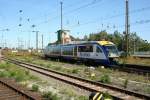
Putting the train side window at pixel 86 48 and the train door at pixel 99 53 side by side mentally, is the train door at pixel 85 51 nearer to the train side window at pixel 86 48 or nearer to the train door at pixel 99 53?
the train side window at pixel 86 48

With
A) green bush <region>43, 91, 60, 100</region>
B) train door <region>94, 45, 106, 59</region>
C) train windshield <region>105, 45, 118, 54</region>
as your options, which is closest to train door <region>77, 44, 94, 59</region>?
train door <region>94, 45, 106, 59</region>

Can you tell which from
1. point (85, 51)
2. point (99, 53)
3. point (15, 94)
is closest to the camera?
point (15, 94)

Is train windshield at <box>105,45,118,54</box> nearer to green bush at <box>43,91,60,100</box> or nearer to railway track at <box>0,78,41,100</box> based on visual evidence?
railway track at <box>0,78,41,100</box>

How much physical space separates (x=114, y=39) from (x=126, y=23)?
83.0m

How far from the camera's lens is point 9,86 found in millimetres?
16031

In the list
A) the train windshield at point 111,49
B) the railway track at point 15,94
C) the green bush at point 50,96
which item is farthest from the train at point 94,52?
the green bush at point 50,96

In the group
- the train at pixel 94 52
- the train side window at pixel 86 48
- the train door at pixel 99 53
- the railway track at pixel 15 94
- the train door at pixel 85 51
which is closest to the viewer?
the railway track at pixel 15 94

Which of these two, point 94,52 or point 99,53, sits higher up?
point 94,52

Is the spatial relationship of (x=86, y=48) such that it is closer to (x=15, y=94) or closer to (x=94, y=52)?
(x=94, y=52)

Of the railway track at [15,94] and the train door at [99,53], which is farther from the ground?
the train door at [99,53]

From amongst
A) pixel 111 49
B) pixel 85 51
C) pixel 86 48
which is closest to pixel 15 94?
pixel 111 49

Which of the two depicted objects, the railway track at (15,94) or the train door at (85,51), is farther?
the train door at (85,51)

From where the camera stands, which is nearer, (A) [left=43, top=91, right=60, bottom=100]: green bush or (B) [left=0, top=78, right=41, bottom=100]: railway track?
(A) [left=43, top=91, right=60, bottom=100]: green bush

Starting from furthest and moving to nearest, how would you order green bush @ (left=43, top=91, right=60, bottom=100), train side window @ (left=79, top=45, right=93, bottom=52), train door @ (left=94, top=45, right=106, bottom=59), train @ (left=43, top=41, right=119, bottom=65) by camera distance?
1. train side window @ (left=79, top=45, right=93, bottom=52)
2. train door @ (left=94, top=45, right=106, bottom=59)
3. train @ (left=43, top=41, right=119, bottom=65)
4. green bush @ (left=43, top=91, right=60, bottom=100)
